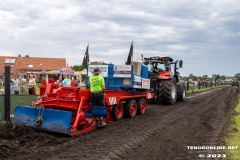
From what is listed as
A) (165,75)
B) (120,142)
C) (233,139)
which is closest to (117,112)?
(120,142)

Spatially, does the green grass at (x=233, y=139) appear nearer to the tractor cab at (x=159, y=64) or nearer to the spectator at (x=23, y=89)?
the tractor cab at (x=159, y=64)

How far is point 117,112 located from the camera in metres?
10.1

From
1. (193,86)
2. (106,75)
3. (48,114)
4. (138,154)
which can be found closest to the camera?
(138,154)

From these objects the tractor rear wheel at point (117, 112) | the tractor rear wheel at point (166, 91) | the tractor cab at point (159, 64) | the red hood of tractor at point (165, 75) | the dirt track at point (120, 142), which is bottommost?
the dirt track at point (120, 142)

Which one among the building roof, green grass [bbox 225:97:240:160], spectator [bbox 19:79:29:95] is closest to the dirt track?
green grass [bbox 225:97:240:160]

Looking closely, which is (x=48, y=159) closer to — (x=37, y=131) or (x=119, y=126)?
(x=37, y=131)

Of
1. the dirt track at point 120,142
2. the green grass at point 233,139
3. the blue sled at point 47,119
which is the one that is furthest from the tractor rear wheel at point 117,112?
the green grass at point 233,139

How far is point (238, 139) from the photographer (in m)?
6.97

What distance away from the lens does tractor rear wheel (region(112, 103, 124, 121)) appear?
9898mm

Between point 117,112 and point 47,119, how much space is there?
9.77 ft

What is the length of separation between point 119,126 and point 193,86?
28.8m

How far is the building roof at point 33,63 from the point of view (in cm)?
5588

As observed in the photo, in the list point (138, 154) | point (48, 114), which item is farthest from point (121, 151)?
point (48, 114)

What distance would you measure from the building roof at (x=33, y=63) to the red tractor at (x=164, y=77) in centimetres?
4267
